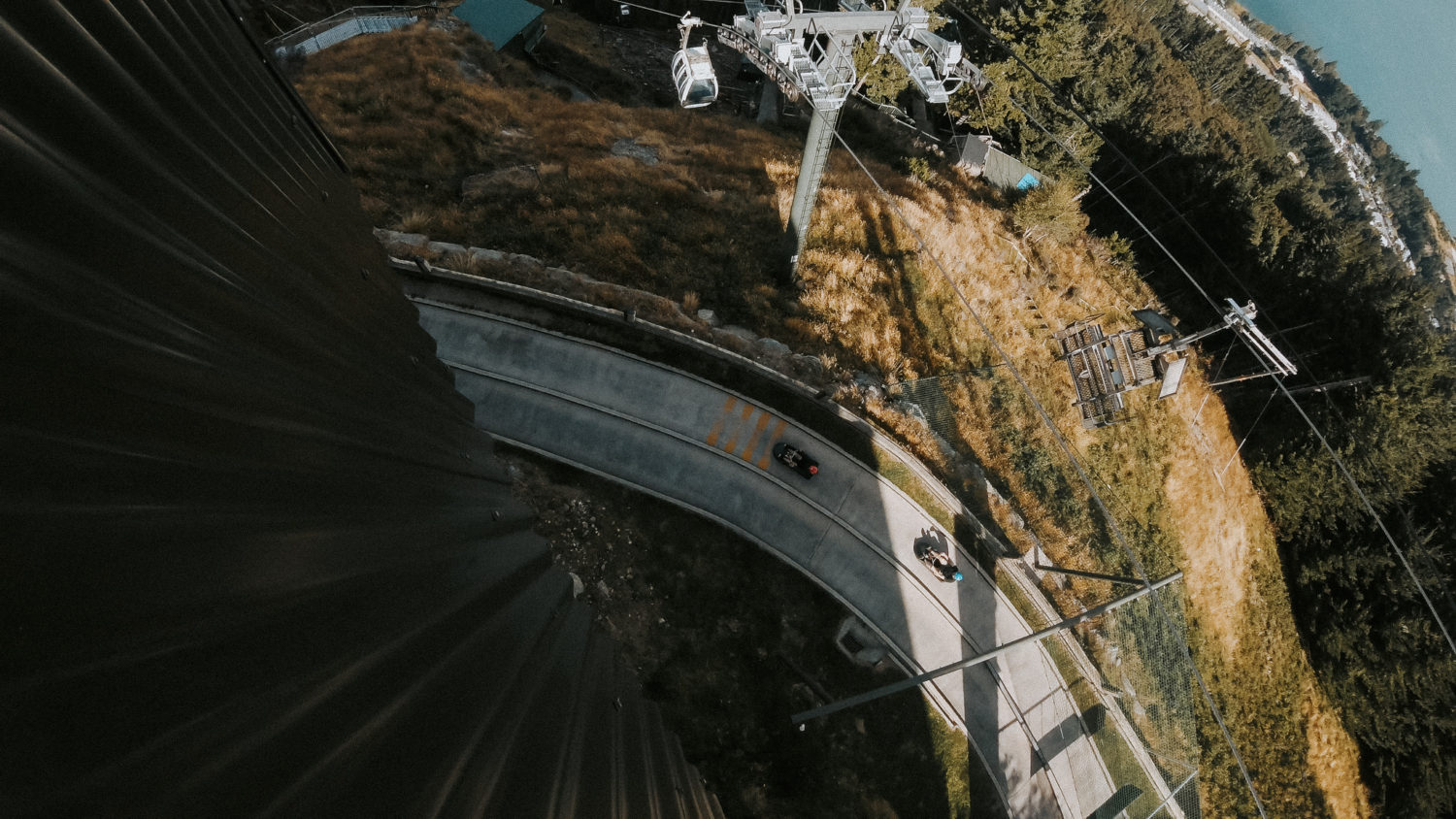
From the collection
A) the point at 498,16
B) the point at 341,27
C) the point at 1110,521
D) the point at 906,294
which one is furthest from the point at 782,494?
the point at 341,27

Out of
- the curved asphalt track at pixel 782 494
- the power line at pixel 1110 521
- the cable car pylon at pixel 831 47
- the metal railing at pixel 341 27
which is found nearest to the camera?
the power line at pixel 1110 521

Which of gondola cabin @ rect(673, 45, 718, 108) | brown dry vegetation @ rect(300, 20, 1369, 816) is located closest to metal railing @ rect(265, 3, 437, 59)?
brown dry vegetation @ rect(300, 20, 1369, 816)

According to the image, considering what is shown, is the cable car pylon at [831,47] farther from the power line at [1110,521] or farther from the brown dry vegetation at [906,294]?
the brown dry vegetation at [906,294]

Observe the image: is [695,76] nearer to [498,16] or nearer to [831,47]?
[831,47]

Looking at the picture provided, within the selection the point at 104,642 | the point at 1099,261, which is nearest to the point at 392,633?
the point at 104,642

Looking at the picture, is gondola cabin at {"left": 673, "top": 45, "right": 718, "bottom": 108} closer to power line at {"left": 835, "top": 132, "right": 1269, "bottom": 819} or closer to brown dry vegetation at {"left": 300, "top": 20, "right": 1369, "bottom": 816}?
power line at {"left": 835, "top": 132, "right": 1269, "bottom": 819}

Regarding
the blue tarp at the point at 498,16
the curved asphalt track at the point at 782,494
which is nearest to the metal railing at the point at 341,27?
the blue tarp at the point at 498,16

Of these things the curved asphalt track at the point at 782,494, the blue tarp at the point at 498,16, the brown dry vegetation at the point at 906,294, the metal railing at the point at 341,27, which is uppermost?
the blue tarp at the point at 498,16

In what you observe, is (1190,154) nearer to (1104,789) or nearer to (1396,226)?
(1104,789)
